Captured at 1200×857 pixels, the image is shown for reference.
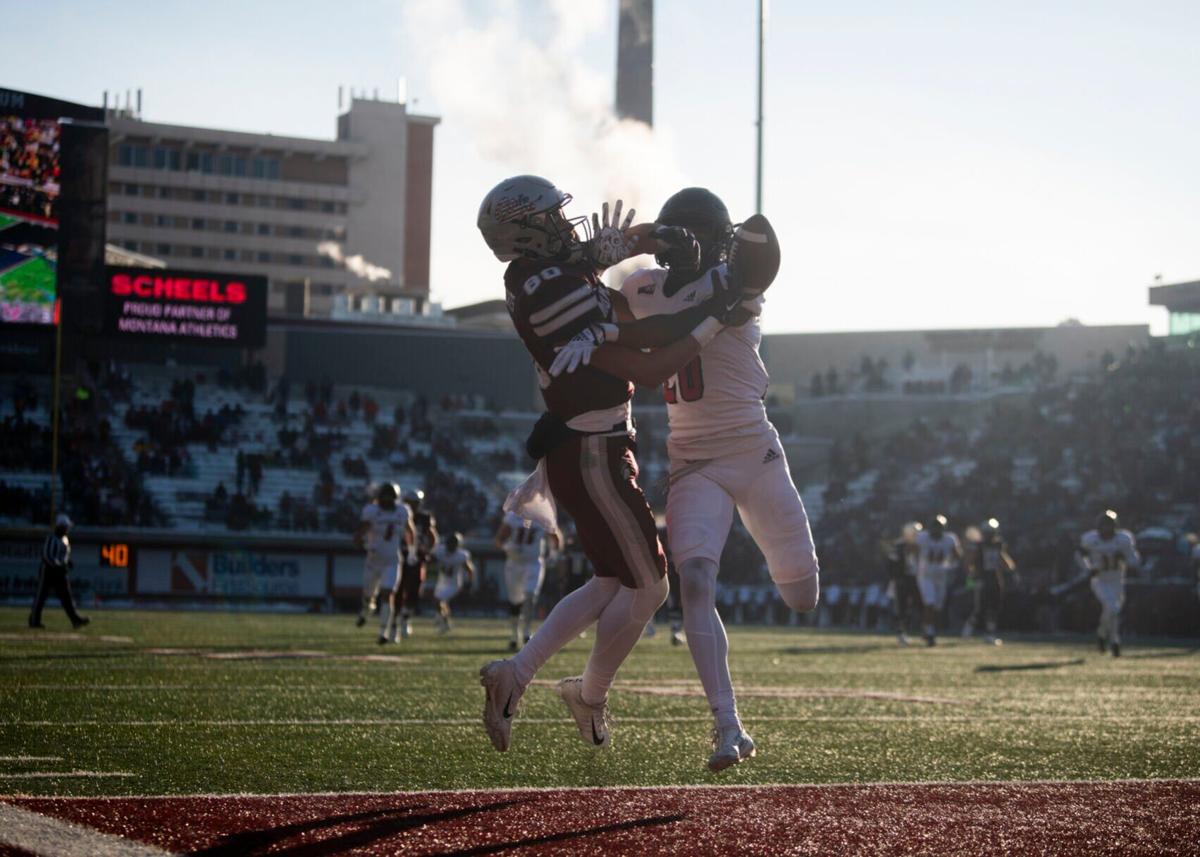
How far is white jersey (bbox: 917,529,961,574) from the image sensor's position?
941 inches

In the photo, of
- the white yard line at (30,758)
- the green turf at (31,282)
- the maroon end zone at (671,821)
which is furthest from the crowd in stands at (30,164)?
the maroon end zone at (671,821)

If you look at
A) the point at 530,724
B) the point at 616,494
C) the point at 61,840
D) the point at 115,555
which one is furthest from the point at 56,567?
the point at 61,840

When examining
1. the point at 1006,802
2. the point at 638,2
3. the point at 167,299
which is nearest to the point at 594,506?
the point at 1006,802

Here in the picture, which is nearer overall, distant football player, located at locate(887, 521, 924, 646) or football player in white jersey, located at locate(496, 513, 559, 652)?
football player in white jersey, located at locate(496, 513, 559, 652)

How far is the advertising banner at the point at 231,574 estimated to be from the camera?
36.2 meters

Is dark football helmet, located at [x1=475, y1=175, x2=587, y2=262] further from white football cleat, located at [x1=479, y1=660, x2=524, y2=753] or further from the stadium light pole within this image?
the stadium light pole

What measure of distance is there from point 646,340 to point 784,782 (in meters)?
1.89

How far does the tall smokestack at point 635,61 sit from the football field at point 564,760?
5055 centimetres

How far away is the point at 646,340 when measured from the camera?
233 inches

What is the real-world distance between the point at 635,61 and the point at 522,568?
146 feet

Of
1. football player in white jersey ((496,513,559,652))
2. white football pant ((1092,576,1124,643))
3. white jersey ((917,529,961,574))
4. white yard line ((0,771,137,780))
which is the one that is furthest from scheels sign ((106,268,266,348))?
white yard line ((0,771,137,780))

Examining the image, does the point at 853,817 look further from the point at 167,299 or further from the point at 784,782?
the point at 167,299

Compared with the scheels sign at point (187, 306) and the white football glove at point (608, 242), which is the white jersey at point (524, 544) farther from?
the scheels sign at point (187, 306)

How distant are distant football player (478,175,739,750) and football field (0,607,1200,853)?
688 mm
